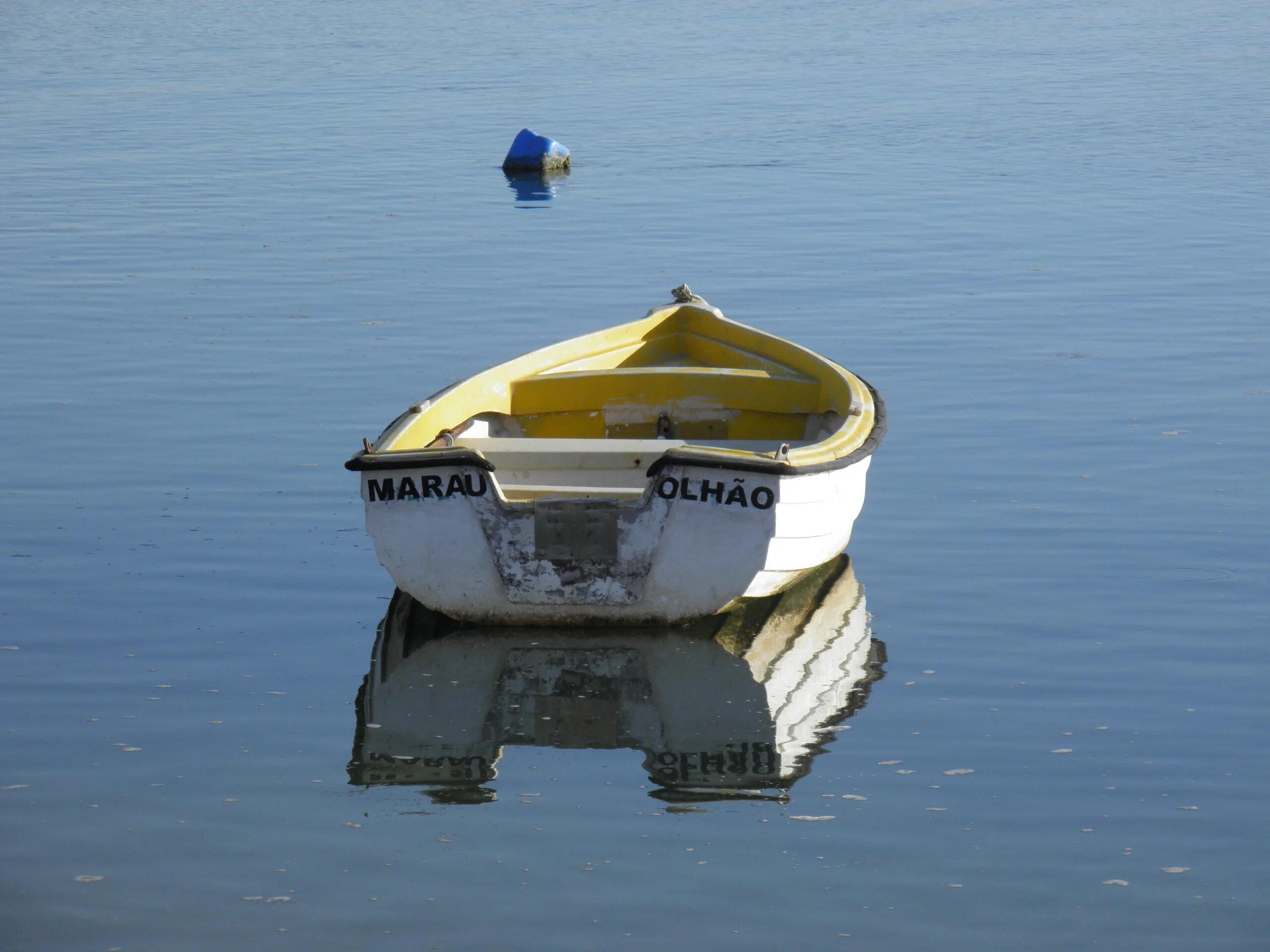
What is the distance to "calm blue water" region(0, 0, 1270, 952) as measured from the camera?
5836mm

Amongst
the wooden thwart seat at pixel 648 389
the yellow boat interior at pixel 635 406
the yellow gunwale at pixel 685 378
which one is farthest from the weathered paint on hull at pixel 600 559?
the wooden thwart seat at pixel 648 389

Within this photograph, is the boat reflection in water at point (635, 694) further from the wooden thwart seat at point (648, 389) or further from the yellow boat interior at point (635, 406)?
the wooden thwart seat at point (648, 389)

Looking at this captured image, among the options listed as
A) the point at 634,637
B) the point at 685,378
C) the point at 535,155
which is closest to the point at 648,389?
the point at 685,378

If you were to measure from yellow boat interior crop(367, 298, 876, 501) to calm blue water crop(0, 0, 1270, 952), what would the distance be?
80 cm

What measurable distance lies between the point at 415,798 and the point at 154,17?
45.8m

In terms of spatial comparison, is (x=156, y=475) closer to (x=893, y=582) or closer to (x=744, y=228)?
(x=893, y=582)

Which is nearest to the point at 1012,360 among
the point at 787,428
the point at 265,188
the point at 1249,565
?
the point at 787,428

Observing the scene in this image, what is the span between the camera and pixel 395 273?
17.4 m

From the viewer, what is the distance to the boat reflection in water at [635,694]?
22.6 ft

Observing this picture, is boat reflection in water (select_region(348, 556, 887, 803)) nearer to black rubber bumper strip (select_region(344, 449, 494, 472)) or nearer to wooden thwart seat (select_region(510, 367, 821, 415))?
black rubber bumper strip (select_region(344, 449, 494, 472))

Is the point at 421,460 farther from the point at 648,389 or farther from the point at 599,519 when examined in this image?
the point at 648,389

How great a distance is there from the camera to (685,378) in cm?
1051

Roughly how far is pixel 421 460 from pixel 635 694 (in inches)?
58.9

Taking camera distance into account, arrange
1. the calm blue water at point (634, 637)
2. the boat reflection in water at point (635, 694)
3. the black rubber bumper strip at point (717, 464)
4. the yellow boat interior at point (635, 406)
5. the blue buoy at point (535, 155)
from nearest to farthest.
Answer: the calm blue water at point (634, 637) → the boat reflection in water at point (635, 694) → the black rubber bumper strip at point (717, 464) → the yellow boat interior at point (635, 406) → the blue buoy at point (535, 155)
